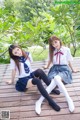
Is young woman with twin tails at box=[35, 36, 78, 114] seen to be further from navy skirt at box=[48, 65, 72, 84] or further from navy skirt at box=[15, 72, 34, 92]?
navy skirt at box=[15, 72, 34, 92]

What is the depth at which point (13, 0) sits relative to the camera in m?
9.81

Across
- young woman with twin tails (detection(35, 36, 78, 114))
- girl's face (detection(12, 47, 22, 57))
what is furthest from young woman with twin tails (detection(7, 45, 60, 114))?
young woman with twin tails (detection(35, 36, 78, 114))

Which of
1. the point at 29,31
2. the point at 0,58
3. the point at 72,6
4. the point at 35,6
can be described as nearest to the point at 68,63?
the point at 29,31

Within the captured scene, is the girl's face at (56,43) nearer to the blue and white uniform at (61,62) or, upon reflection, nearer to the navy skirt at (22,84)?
the blue and white uniform at (61,62)

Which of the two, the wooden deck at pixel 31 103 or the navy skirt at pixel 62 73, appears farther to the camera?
the navy skirt at pixel 62 73

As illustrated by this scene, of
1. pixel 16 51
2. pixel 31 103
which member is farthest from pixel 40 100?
pixel 16 51

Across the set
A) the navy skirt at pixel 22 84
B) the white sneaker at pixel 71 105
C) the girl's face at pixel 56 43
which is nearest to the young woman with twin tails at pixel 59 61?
the girl's face at pixel 56 43

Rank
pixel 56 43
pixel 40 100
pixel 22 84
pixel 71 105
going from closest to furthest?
pixel 71 105 < pixel 40 100 < pixel 22 84 < pixel 56 43

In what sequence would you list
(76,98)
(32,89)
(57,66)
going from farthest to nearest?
(57,66) < (32,89) < (76,98)

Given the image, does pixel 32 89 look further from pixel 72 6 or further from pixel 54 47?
pixel 72 6

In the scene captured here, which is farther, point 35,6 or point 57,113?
point 35,6

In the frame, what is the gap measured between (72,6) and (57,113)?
10.6 feet

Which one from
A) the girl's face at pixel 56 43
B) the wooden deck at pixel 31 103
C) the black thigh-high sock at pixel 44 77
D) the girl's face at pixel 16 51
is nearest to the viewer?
the wooden deck at pixel 31 103

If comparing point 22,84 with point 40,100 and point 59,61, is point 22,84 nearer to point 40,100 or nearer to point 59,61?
point 40,100
